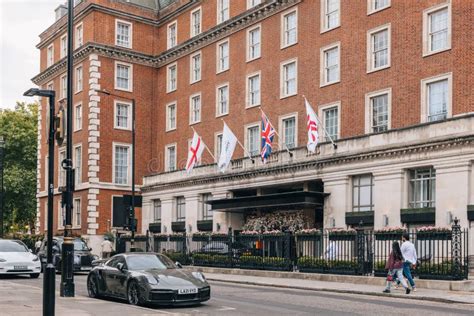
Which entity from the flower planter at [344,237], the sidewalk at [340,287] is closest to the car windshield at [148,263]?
the sidewalk at [340,287]

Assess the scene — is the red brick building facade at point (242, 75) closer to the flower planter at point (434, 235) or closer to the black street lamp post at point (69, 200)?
the flower planter at point (434, 235)

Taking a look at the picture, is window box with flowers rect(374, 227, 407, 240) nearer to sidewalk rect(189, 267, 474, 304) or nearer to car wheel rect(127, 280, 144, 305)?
sidewalk rect(189, 267, 474, 304)

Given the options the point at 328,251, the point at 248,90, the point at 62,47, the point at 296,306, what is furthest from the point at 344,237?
the point at 62,47

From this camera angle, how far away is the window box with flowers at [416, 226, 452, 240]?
79.3 ft

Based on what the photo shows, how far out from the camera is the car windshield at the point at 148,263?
18172 millimetres

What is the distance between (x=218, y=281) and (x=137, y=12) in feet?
110

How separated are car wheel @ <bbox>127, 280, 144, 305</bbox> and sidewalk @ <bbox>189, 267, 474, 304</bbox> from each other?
317 inches

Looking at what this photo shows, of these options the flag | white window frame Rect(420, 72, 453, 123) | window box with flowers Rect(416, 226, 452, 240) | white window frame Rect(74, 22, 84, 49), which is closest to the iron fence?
window box with flowers Rect(416, 226, 452, 240)

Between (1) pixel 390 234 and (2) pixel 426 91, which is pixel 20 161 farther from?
(1) pixel 390 234

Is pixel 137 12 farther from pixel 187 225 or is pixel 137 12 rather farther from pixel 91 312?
pixel 91 312

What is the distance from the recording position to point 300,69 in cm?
4309

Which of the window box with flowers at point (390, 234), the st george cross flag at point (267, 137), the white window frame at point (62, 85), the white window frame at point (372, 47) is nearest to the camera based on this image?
the window box with flowers at point (390, 234)

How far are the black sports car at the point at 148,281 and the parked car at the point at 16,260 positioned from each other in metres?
8.87

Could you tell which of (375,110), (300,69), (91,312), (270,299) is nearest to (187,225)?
(300,69)
